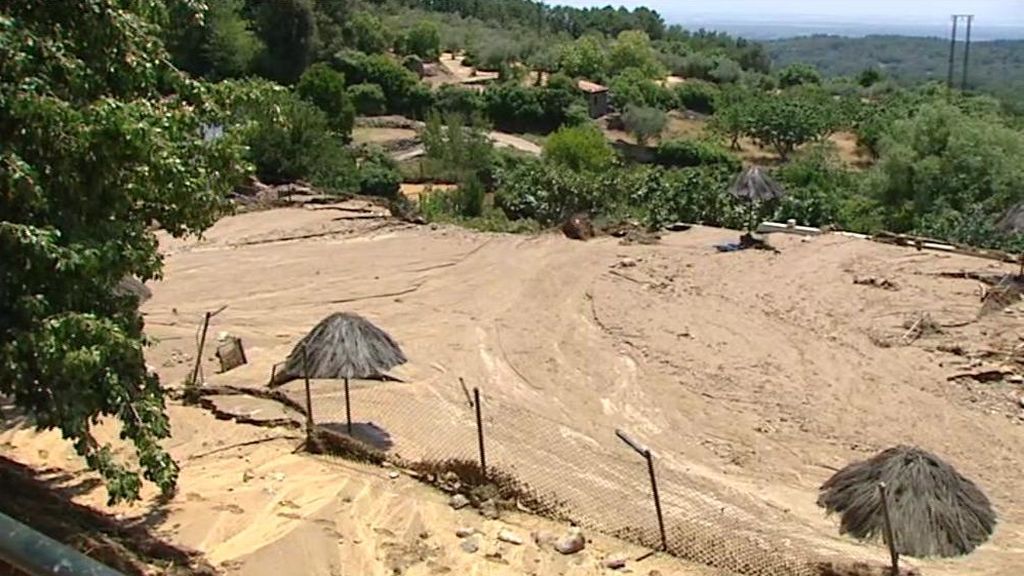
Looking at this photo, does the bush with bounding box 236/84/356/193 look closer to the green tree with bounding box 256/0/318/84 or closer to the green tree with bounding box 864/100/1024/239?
the green tree with bounding box 864/100/1024/239

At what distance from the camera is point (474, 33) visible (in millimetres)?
84875

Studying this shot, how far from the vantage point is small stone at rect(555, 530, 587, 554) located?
413 inches

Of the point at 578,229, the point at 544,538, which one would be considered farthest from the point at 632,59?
the point at 544,538

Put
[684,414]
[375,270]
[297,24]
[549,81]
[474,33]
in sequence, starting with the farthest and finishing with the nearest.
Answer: [474,33], [549,81], [297,24], [375,270], [684,414]

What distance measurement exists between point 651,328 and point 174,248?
12410mm

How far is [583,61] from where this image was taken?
2970 inches

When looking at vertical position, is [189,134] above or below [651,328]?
above

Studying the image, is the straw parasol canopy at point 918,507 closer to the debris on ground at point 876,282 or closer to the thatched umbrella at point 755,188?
the debris on ground at point 876,282

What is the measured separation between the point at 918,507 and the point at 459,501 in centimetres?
474

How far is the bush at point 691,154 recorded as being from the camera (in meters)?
55.4

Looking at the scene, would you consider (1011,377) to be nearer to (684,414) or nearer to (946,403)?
(946,403)

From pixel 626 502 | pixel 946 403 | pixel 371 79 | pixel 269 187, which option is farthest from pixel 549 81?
pixel 626 502

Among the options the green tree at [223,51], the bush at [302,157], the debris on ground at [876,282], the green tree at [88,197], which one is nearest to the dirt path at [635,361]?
the debris on ground at [876,282]

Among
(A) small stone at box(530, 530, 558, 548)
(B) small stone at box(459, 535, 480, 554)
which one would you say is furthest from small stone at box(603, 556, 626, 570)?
(B) small stone at box(459, 535, 480, 554)
